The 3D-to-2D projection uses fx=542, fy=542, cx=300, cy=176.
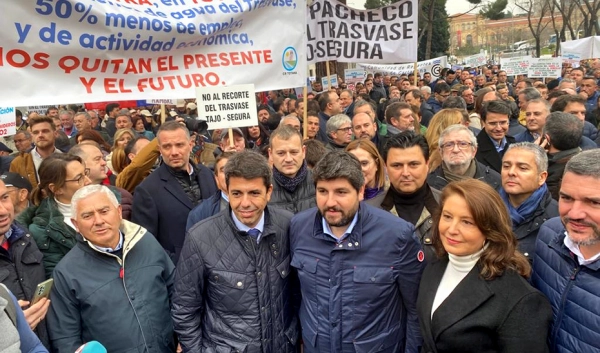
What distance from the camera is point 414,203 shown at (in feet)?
11.2

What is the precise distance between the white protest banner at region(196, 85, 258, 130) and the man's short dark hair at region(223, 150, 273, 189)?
1.76 meters

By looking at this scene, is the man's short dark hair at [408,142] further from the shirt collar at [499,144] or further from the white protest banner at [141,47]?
the shirt collar at [499,144]

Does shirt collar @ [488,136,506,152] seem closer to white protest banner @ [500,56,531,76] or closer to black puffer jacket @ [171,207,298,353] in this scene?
black puffer jacket @ [171,207,298,353]

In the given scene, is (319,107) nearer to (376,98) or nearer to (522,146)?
(522,146)

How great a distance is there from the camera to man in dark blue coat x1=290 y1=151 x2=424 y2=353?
2.79m

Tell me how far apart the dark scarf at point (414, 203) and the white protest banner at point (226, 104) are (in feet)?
6.42

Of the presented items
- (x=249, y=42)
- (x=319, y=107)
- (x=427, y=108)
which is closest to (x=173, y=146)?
(x=249, y=42)

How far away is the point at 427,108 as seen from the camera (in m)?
10.3

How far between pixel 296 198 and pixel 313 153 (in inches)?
40.8

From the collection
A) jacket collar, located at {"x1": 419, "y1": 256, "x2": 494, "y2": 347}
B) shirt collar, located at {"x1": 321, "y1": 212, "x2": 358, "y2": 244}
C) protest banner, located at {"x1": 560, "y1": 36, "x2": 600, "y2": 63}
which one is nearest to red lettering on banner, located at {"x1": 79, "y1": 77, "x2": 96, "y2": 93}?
shirt collar, located at {"x1": 321, "y1": 212, "x2": 358, "y2": 244}

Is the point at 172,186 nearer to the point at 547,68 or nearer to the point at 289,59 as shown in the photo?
the point at 289,59

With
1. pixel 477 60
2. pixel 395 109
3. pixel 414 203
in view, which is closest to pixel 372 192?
pixel 414 203

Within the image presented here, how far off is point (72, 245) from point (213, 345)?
1.10 m

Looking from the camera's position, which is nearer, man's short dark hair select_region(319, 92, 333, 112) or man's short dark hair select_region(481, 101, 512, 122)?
man's short dark hair select_region(481, 101, 512, 122)
